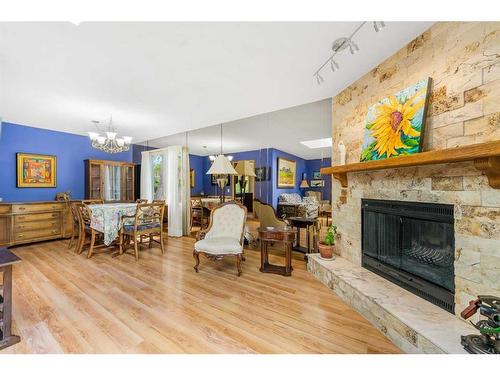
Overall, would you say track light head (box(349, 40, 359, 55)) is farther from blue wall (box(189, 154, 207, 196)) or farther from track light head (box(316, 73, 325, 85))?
blue wall (box(189, 154, 207, 196))

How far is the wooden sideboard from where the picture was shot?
3.76 meters

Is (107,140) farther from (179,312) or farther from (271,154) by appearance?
(271,154)

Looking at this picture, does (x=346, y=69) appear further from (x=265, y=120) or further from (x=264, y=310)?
(x=264, y=310)

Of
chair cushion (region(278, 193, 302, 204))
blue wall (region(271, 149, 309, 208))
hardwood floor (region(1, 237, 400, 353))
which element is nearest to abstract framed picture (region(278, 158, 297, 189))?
blue wall (region(271, 149, 309, 208))

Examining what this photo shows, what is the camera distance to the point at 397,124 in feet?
6.34

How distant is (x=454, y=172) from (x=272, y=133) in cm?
362

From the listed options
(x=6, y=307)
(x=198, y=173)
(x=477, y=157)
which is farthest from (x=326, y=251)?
(x=198, y=173)

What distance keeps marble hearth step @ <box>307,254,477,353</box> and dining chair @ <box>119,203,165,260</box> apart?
293cm

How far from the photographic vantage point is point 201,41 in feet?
6.17

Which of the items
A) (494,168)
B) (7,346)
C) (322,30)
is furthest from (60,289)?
(494,168)

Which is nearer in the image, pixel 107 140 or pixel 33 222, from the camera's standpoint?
pixel 107 140

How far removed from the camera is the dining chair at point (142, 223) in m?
3.54

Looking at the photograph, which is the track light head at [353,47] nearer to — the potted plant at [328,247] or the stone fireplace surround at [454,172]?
the stone fireplace surround at [454,172]

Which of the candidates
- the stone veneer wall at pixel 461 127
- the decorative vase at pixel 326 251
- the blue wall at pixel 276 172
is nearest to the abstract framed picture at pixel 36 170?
the blue wall at pixel 276 172
